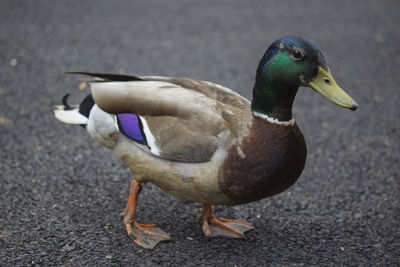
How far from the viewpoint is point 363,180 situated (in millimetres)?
3887

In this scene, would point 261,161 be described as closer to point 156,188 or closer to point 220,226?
point 220,226

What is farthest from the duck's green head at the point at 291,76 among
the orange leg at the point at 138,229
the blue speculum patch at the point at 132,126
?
the orange leg at the point at 138,229

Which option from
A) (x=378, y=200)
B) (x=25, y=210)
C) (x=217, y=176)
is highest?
(x=217, y=176)

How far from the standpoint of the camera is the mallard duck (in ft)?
8.17

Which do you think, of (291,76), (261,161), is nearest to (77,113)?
(261,161)

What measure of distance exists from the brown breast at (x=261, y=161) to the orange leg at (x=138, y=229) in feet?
2.27

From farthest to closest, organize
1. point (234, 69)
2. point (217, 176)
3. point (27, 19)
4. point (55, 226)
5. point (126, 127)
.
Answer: point (27, 19) < point (234, 69) < point (55, 226) < point (126, 127) < point (217, 176)

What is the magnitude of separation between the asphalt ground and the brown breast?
0.59m

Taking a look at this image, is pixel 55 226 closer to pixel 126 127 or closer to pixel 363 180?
pixel 126 127

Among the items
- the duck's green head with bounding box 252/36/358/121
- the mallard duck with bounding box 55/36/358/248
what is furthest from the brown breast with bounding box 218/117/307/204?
the duck's green head with bounding box 252/36/358/121

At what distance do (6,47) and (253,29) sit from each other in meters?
3.77

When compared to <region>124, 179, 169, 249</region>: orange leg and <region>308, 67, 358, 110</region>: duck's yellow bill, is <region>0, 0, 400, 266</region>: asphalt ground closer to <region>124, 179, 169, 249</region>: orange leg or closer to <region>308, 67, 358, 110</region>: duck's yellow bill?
<region>124, 179, 169, 249</region>: orange leg

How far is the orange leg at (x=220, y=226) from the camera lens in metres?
3.13

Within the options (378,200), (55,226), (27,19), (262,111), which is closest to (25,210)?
(55,226)
